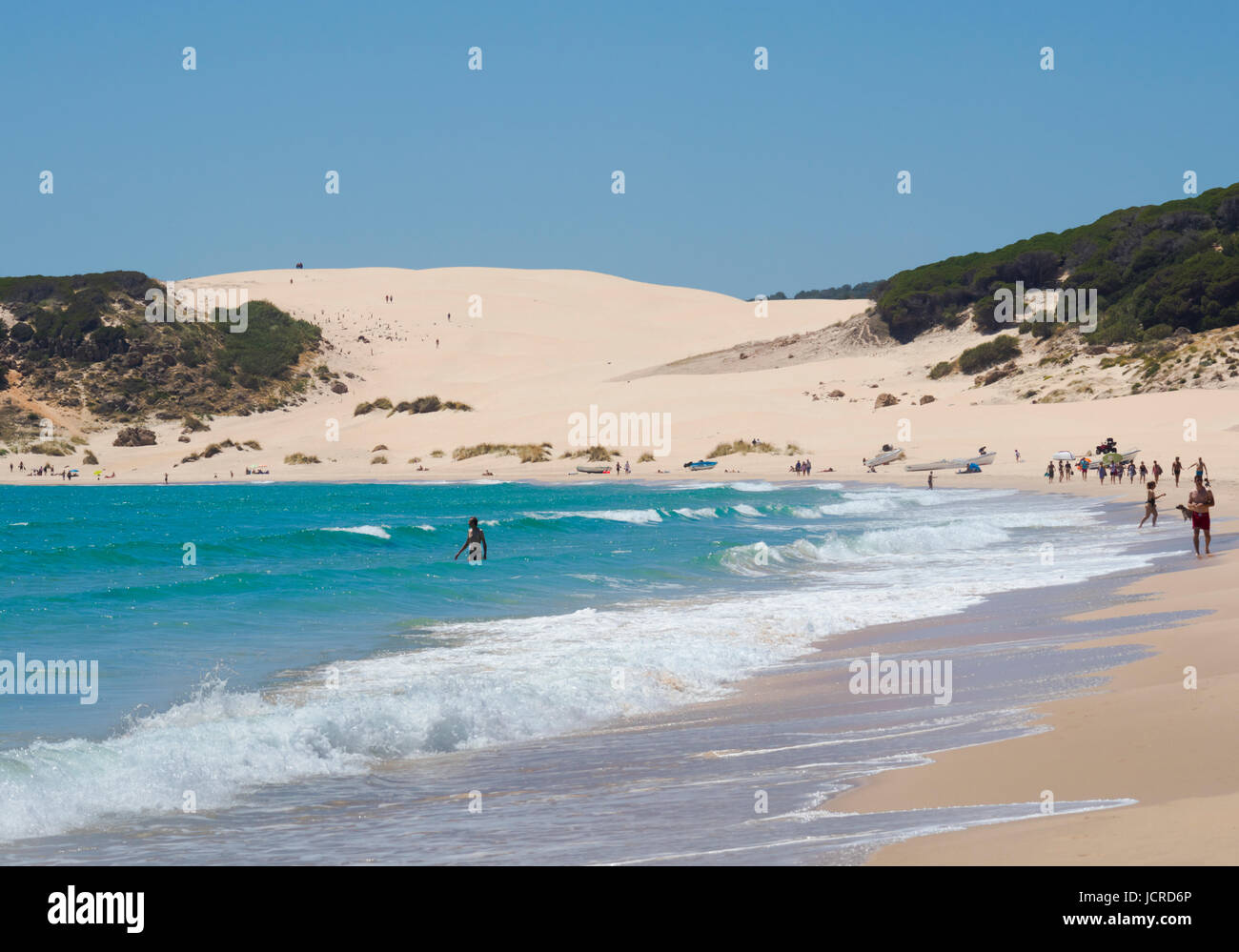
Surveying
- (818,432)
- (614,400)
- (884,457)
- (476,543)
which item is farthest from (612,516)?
(614,400)

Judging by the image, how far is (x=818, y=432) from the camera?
6141 cm

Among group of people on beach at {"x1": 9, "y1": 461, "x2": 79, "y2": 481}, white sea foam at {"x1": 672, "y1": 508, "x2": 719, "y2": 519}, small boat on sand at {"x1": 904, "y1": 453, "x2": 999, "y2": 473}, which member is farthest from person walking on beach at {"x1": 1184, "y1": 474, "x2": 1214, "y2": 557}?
group of people on beach at {"x1": 9, "y1": 461, "x2": 79, "y2": 481}

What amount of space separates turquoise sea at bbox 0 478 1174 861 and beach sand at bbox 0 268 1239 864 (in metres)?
1.26

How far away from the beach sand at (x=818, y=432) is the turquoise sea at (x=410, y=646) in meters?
1.26

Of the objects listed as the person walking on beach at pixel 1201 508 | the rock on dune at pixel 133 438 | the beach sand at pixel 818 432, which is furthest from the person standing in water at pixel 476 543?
the rock on dune at pixel 133 438

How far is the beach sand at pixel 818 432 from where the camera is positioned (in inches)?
234

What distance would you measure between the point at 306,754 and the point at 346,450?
62.8 m

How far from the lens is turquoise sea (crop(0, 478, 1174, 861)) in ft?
23.4

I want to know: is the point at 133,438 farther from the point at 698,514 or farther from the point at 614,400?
the point at 698,514

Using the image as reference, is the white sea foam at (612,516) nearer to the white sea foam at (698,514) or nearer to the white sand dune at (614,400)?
the white sea foam at (698,514)

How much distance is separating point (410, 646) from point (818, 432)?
49411 mm

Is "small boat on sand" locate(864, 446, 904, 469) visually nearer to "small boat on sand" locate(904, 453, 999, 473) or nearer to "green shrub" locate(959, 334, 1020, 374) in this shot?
"small boat on sand" locate(904, 453, 999, 473)
